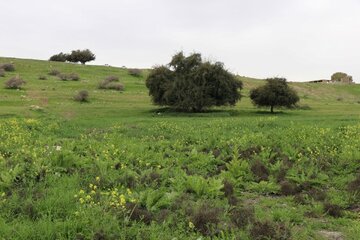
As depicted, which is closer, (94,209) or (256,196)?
(94,209)

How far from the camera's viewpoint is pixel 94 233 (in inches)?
265

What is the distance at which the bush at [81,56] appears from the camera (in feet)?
334

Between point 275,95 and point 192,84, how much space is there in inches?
340

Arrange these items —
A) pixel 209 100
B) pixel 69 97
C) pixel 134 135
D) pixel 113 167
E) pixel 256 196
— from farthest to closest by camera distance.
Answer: pixel 69 97 < pixel 209 100 < pixel 134 135 < pixel 113 167 < pixel 256 196

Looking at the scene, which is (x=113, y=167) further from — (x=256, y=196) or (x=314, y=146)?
(x=314, y=146)

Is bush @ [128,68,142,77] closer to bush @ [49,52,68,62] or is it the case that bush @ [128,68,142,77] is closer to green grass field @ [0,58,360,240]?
bush @ [49,52,68,62]

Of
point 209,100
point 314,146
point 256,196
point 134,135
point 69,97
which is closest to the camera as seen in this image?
point 256,196

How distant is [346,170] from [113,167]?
25.9 ft

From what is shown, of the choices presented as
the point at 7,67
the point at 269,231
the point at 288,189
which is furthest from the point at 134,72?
the point at 269,231

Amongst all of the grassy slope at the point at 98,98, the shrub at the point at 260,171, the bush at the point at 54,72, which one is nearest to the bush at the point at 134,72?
the grassy slope at the point at 98,98

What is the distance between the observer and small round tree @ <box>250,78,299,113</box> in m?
42.4

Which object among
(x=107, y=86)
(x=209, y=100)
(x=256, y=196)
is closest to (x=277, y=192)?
(x=256, y=196)

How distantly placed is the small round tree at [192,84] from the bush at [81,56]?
202 ft

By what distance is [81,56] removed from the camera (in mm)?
101750
